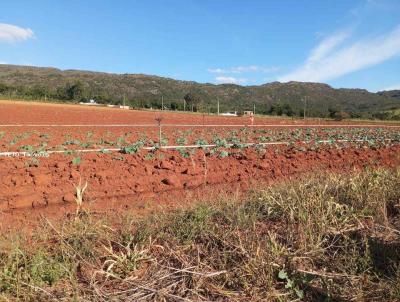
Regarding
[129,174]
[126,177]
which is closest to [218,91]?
[129,174]

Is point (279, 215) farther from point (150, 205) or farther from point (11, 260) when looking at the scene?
point (11, 260)

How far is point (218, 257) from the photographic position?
11.3ft

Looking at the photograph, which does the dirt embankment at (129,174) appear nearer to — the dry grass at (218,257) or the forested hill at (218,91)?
the dry grass at (218,257)

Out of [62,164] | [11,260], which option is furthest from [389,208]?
[62,164]

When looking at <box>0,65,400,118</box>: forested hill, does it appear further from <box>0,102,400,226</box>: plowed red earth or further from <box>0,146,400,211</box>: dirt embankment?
<box>0,102,400,226</box>: plowed red earth

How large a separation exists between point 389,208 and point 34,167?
19.0 ft

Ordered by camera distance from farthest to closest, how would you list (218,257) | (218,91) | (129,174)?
(218,91) → (129,174) → (218,257)

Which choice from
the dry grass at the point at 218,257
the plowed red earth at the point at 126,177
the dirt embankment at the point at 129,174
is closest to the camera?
the dry grass at the point at 218,257

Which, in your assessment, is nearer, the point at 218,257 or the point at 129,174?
the point at 218,257

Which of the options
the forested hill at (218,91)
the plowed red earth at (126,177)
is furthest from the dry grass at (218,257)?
the forested hill at (218,91)

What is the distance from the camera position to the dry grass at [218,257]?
3.04 metres

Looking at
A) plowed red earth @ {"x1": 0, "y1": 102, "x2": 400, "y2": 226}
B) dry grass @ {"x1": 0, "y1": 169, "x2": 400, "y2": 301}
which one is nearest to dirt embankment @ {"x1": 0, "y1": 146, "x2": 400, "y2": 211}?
plowed red earth @ {"x1": 0, "y1": 102, "x2": 400, "y2": 226}

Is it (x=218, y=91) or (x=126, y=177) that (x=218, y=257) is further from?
(x=218, y=91)

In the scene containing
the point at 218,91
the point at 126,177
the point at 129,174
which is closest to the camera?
the point at 126,177
